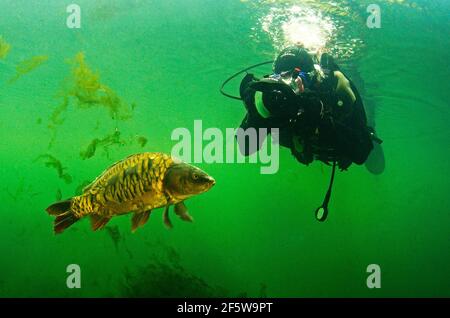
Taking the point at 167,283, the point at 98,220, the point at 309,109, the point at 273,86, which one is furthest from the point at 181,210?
the point at 167,283

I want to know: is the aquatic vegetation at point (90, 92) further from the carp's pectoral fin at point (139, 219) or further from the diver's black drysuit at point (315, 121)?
the carp's pectoral fin at point (139, 219)

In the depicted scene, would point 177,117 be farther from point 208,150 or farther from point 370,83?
point 370,83

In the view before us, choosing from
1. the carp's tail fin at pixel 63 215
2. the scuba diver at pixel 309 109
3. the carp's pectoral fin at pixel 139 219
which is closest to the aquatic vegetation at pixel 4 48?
the scuba diver at pixel 309 109

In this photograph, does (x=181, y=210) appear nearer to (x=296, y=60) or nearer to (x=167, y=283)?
(x=296, y=60)

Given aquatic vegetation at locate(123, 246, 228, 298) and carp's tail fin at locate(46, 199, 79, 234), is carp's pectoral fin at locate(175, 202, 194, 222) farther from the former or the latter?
aquatic vegetation at locate(123, 246, 228, 298)

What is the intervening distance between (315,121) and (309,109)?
0.16 m

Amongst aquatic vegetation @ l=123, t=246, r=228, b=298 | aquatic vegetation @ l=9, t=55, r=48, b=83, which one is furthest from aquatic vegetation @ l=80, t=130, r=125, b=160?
aquatic vegetation @ l=9, t=55, r=48, b=83

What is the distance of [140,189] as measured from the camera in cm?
258

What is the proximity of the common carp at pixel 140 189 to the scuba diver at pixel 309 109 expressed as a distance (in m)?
1.32

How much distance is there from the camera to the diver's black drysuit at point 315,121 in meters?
3.61

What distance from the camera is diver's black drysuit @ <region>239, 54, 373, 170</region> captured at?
3.61 m

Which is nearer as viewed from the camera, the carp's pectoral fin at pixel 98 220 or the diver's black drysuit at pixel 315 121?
the carp's pectoral fin at pixel 98 220

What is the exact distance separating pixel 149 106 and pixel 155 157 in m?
7.66

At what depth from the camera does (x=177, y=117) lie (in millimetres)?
11078
